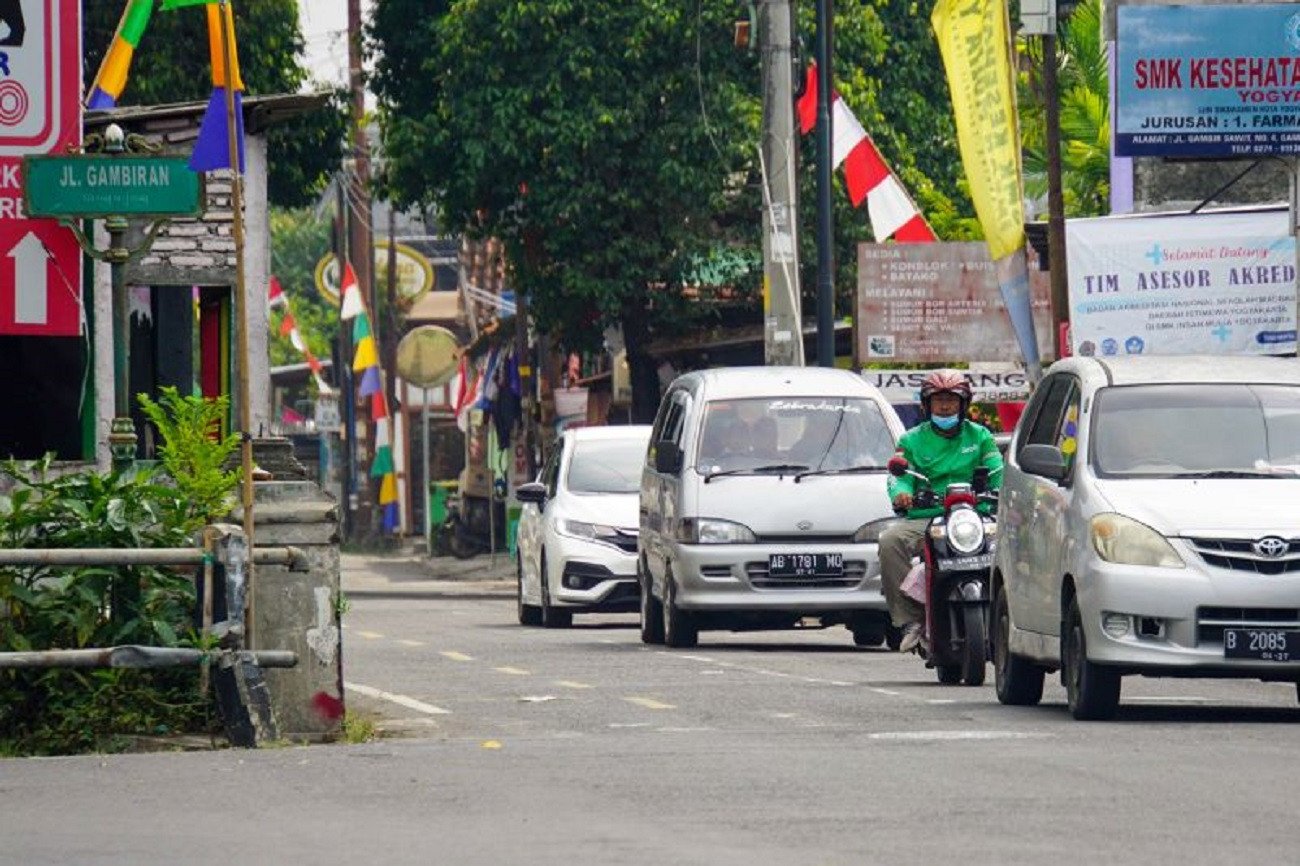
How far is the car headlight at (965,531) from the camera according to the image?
1772 centimetres

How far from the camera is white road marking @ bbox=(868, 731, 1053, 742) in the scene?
1345 centimetres

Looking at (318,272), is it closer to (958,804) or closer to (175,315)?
(175,315)

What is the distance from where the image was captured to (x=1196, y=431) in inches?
599

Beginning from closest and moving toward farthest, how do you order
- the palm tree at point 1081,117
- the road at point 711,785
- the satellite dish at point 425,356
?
the road at point 711,785 < the palm tree at point 1081,117 < the satellite dish at point 425,356

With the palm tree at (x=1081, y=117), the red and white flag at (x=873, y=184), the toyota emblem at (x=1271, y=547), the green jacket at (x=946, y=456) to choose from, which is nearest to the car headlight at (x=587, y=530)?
the green jacket at (x=946, y=456)

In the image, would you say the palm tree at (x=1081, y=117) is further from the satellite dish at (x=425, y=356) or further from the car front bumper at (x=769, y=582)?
the car front bumper at (x=769, y=582)

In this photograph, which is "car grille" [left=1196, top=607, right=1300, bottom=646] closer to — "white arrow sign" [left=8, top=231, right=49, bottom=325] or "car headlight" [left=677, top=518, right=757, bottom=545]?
"car headlight" [left=677, top=518, right=757, bottom=545]

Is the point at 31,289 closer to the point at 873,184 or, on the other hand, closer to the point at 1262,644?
the point at 1262,644

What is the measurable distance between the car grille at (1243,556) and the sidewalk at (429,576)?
23998mm

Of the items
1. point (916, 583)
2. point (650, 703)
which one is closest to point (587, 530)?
point (916, 583)

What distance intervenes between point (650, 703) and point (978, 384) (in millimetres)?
18820

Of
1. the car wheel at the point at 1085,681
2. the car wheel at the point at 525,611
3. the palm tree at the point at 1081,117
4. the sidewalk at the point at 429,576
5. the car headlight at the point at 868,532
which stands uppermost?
the palm tree at the point at 1081,117

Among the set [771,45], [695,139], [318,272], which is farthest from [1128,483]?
[318,272]

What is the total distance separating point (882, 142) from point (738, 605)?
2354cm
